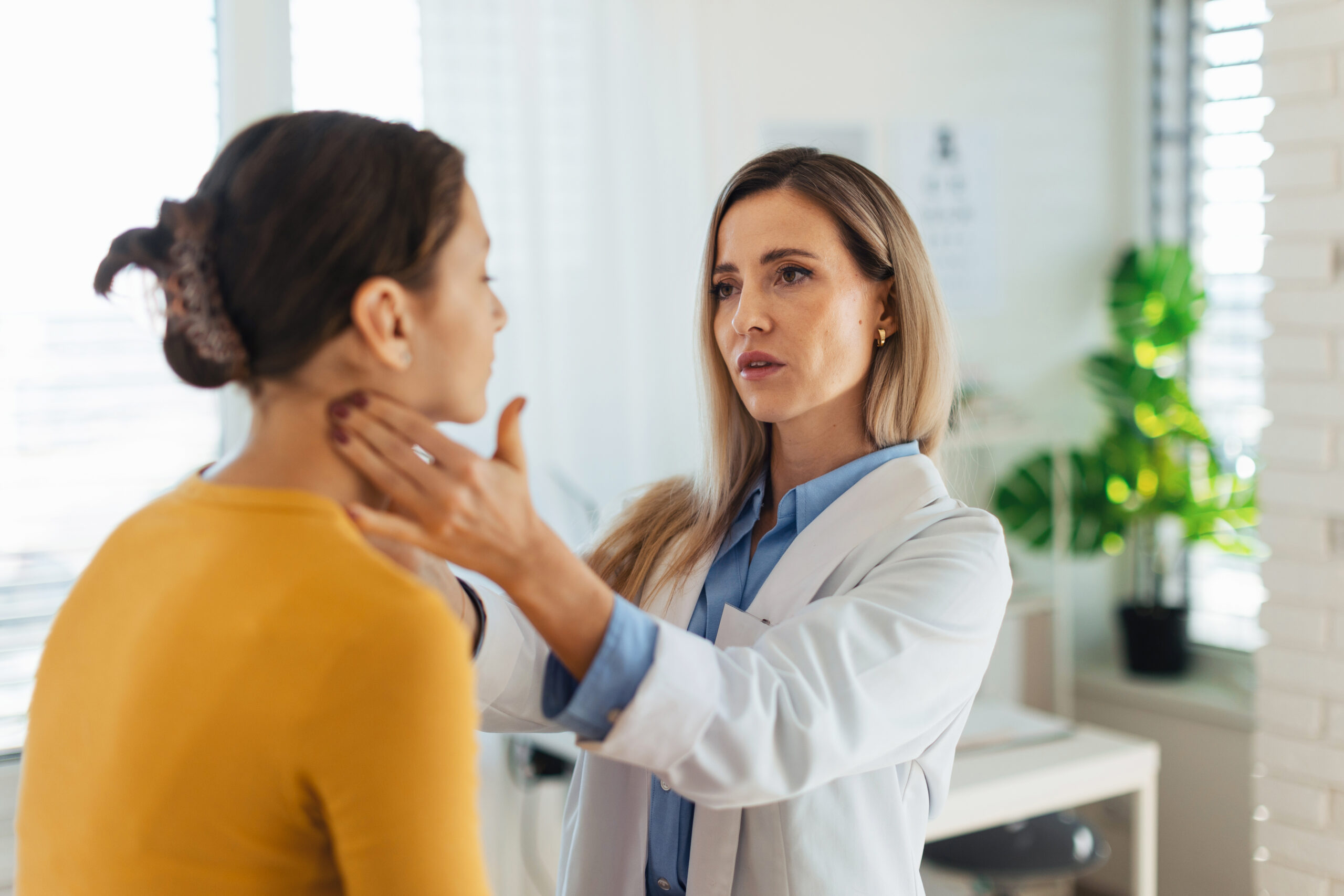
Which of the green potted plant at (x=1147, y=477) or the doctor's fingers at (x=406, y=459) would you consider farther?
the green potted plant at (x=1147, y=477)

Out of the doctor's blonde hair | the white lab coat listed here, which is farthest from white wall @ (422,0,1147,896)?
the white lab coat

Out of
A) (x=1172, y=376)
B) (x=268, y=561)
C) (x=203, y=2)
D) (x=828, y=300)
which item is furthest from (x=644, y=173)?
(x=268, y=561)

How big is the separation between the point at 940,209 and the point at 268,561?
2717 millimetres

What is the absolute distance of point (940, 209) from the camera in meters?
3.13

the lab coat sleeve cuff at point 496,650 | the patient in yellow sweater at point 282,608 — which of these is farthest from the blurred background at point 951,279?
the lab coat sleeve cuff at point 496,650

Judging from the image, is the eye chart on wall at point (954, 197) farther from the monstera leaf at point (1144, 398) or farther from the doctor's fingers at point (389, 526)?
the doctor's fingers at point (389, 526)

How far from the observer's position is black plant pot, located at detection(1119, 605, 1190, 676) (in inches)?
129

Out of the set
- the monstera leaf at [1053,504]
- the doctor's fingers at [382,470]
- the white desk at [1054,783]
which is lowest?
the white desk at [1054,783]

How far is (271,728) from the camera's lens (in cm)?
67

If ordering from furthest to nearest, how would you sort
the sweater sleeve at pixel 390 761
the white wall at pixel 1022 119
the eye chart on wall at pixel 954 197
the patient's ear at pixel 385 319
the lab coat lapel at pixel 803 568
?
the eye chart on wall at pixel 954 197
the white wall at pixel 1022 119
the lab coat lapel at pixel 803 568
the patient's ear at pixel 385 319
the sweater sleeve at pixel 390 761

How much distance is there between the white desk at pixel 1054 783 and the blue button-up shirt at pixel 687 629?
3.27ft

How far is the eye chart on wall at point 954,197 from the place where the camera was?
309cm

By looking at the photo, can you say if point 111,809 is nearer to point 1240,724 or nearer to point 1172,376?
point 1240,724

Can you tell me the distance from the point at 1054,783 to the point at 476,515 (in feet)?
5.98
